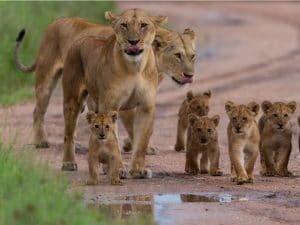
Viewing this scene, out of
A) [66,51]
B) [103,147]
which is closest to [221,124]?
[66,51]

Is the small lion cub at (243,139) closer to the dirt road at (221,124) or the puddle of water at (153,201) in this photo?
the dirt road at (221,124)

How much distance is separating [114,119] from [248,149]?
103 cm

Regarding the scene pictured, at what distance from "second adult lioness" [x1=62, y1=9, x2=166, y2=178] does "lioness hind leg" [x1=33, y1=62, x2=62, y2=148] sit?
154 centimetres

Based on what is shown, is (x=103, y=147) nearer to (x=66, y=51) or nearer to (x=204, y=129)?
(x=204, y=129)

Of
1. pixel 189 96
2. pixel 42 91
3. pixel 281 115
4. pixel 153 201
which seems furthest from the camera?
pixel 42 91

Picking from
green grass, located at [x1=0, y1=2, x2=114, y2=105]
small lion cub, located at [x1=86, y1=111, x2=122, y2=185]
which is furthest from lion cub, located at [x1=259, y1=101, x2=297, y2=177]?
green grass, located at [x1=0, y1=2, x2=114, y2=105]

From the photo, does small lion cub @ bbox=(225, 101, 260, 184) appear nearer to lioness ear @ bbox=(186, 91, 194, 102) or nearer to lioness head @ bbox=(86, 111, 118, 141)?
lioness head @ bbox=(86, 111, 118, 141)

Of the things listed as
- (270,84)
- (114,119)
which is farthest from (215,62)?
(114,119)

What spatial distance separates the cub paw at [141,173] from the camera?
10219 millimetres

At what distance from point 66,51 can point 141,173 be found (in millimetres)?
1859

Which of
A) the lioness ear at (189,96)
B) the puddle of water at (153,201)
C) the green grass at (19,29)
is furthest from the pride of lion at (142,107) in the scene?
the green grass at (19,29)

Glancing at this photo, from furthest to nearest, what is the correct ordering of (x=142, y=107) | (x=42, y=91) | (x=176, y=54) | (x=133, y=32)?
(x=42, y=91), (x=176, y=54), (x=142, y=107), (x=133, y=32)

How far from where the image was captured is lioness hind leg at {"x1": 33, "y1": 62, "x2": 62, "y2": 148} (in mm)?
12125

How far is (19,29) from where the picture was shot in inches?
692
